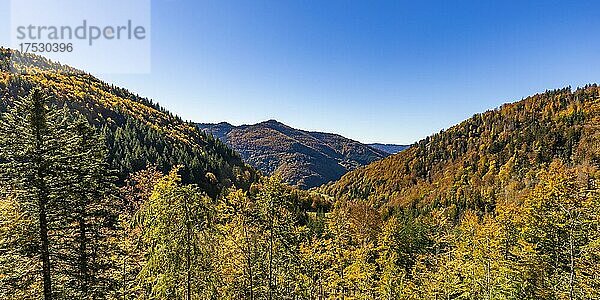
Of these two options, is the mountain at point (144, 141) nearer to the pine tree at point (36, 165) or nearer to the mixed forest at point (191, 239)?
the mixed forest at point (191, 239)

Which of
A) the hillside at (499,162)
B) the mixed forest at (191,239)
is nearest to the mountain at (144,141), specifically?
the mixed forest at (191,239)

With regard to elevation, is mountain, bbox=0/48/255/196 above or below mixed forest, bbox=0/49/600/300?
above

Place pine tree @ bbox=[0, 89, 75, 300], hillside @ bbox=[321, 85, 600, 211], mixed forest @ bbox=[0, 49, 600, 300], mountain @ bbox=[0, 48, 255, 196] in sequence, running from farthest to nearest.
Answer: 1. hillside @ bbox=[321, 85, 600, 211]
2. mountain @ bbox=[0, 48, 255, 196]
3. mixed forest @ bbox=[0, 49, 600, 300]
4. pine tree @ bbox=[0, 89, 75, 300]

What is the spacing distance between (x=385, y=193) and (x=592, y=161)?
90732 mm

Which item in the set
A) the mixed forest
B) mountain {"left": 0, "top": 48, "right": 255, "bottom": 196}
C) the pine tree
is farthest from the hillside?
the pine tree

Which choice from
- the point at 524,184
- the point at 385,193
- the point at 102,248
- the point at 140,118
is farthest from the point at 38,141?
the point at 385,193

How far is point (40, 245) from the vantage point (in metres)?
13.8

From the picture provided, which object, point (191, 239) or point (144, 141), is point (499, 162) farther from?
point (191, 239)

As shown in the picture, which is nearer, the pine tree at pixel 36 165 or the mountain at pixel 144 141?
the pine tree at pixel 36 165

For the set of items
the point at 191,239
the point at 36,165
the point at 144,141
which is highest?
the point at 144,141

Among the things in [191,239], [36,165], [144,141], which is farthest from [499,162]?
[36,165]

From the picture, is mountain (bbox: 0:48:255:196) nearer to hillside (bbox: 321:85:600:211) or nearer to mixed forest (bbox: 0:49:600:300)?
mixed forest (bbox: 0:49:600:300)

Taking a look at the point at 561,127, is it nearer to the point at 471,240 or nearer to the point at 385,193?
the point at 385,193

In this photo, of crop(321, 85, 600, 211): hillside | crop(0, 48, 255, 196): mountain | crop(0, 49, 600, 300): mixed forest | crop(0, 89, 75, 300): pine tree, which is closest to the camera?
crop(0, 89, 75, 300): pine tree
